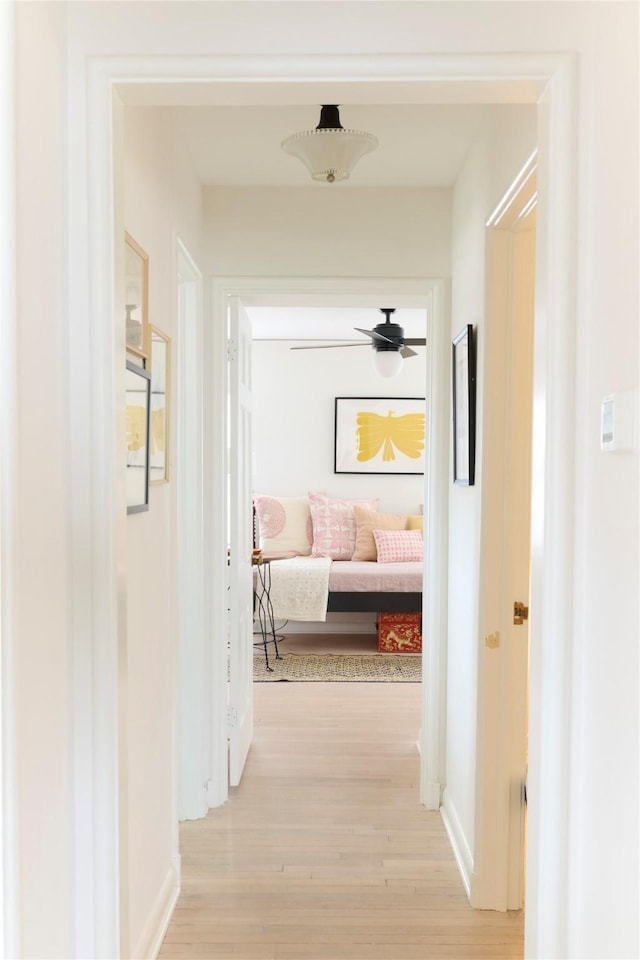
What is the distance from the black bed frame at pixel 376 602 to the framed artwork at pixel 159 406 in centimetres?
346

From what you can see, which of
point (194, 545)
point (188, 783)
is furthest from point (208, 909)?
point (194, 545)

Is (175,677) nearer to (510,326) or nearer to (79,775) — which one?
(79,775)

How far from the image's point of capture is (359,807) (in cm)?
315

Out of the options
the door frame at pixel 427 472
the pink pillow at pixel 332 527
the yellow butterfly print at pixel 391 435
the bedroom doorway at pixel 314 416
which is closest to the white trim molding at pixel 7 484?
the door frame at pixel 427 472

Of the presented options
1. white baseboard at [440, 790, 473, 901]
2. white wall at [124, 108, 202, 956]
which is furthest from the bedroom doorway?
white wall at [124, 108, 202, 956]

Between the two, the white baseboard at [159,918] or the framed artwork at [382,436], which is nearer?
the white baseboard at [159,918]

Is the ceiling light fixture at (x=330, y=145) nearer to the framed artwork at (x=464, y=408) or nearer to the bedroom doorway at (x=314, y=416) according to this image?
the framed artwork at (x=464, y=408)

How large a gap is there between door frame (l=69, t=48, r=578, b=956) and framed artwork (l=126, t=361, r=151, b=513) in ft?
1.58

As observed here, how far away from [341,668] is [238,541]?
225 centimetres

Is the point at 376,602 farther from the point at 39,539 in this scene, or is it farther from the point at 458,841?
the point at 39,539

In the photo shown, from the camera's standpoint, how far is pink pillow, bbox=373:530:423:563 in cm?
621

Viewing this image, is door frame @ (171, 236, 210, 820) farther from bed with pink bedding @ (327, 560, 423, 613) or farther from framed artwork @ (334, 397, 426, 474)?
framed artwork @ (334, 397, 426, 474)

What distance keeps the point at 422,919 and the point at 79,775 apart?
4.85 feet

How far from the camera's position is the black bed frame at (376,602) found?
18.5ft
